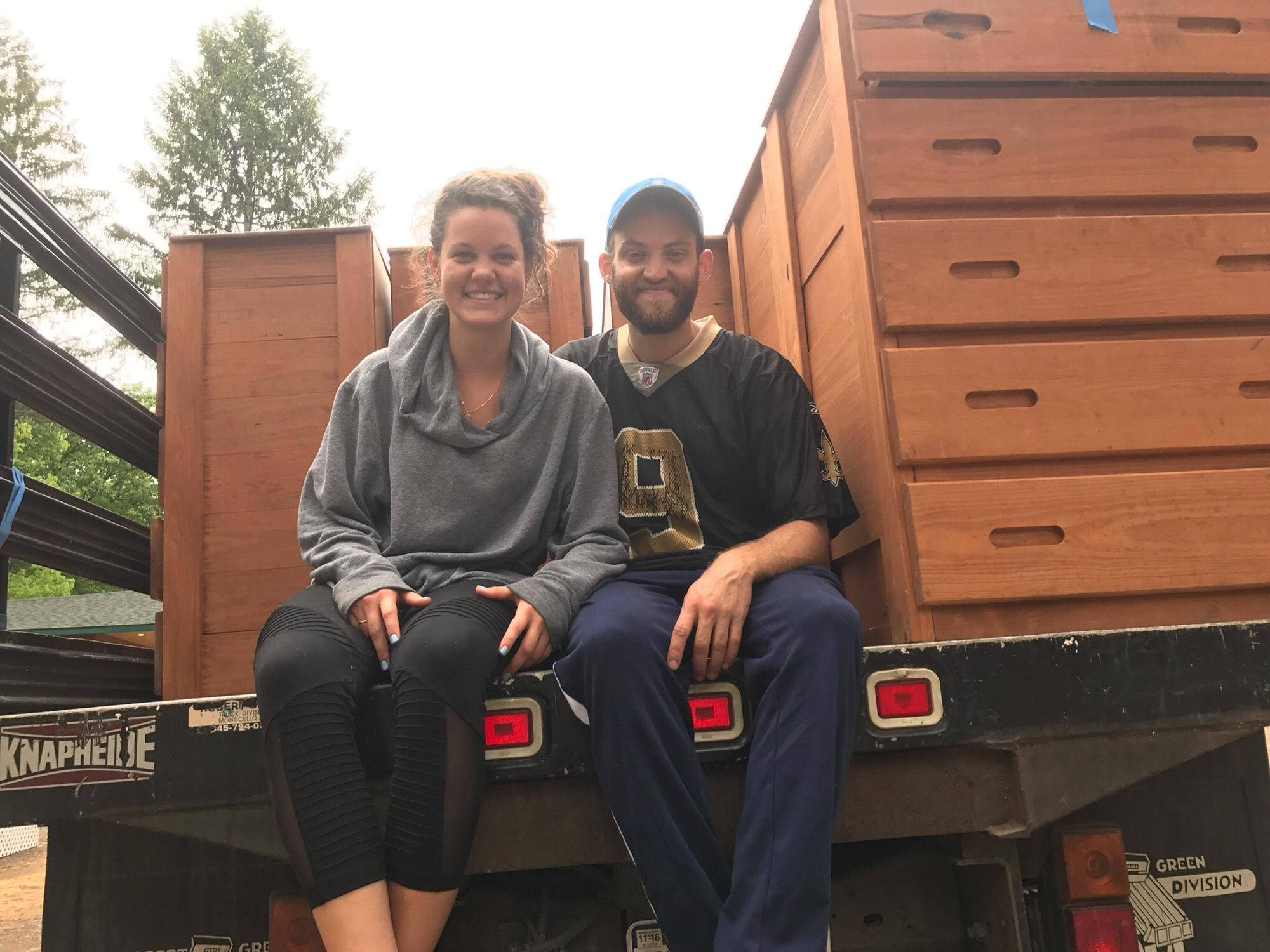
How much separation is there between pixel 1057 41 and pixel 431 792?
1.85 metres

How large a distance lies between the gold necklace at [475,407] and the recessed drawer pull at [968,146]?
976 mm

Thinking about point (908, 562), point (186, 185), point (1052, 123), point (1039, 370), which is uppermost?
point (186, 185)

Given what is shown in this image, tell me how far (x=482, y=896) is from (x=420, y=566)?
57 centimetres

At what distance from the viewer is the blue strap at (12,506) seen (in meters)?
1.94

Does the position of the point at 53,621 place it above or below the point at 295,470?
above

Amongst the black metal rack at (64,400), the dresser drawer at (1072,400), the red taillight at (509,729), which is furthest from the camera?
the black metal rack at (64,400)

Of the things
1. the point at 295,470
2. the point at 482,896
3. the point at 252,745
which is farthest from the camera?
the point at 295,470

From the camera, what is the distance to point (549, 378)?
196cm

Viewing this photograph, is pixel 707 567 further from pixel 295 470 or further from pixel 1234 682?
pixel 295 470

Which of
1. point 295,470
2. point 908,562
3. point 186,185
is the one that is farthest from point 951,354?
point 186,185

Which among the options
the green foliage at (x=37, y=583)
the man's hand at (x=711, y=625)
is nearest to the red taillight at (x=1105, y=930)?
the man's hand at (x=711, y=625)

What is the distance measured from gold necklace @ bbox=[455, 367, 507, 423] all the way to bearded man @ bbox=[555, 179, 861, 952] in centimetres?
24

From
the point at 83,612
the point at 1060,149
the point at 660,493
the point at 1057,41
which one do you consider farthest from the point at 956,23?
the point at 83,612

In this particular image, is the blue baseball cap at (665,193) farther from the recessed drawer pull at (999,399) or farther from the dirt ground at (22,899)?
the dirt ground at (22,899)
